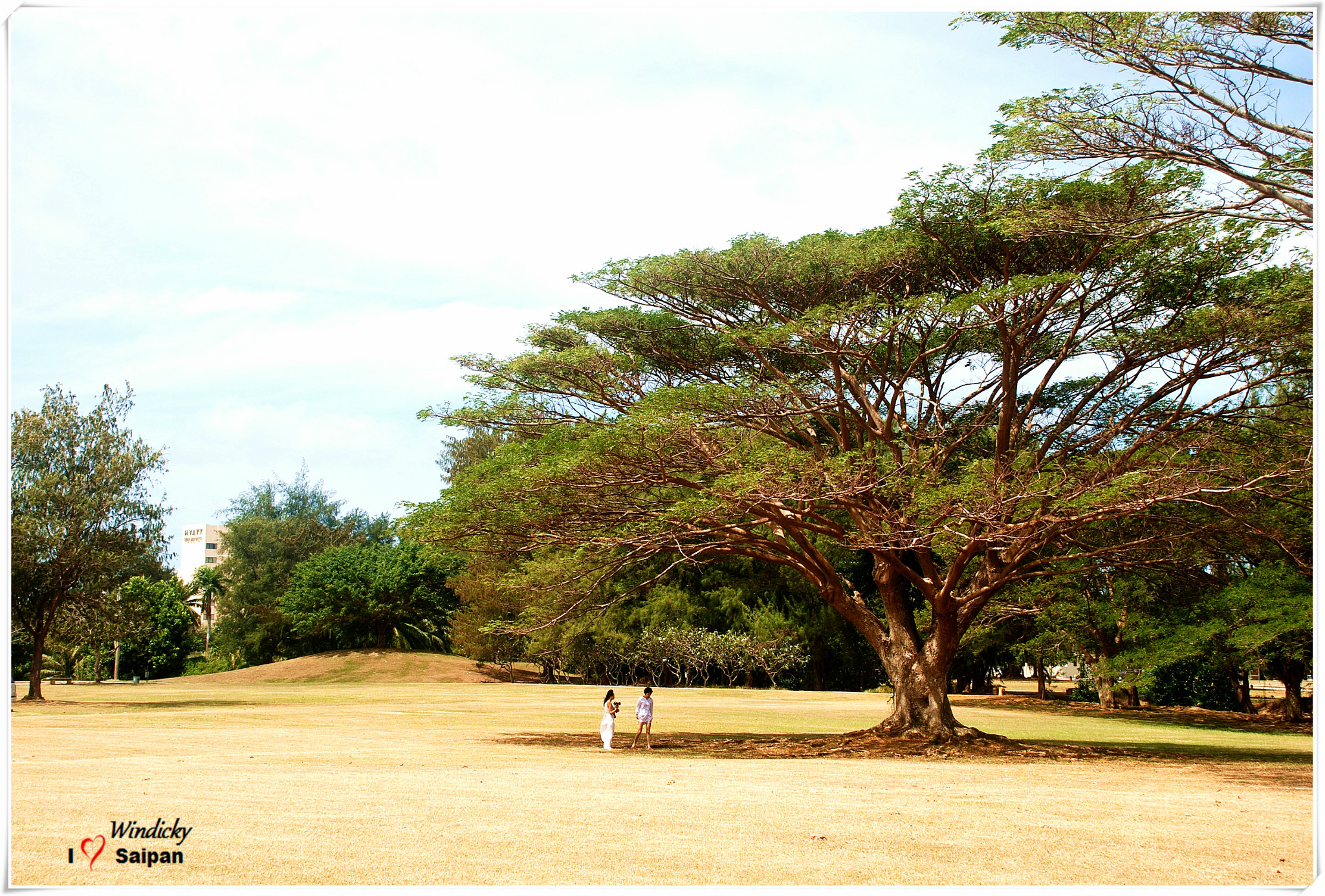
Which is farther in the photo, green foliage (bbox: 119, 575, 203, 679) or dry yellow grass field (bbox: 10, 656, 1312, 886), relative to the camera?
green foliage (bbox: 119, 575, 203, 679)

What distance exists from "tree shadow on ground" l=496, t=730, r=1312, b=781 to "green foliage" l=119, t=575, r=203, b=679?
40.4 metres

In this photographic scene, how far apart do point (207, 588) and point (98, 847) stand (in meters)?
61.7

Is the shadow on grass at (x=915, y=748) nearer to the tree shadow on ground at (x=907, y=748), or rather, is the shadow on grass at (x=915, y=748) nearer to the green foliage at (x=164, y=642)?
the tree shadow on ground at (x=907, y=748)

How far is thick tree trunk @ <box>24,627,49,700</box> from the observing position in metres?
29.4

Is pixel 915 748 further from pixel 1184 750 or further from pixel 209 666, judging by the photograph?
pixel 209 666

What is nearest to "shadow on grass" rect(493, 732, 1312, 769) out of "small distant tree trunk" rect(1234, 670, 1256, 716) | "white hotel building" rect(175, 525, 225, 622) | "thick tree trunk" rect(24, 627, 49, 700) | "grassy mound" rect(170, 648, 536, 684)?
"small distant tree trunk" rect(1234, 670, 1256, 716)

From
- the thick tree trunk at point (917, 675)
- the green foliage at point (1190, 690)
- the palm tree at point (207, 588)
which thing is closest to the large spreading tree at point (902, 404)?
the thick tree trunk at point (917, 675)

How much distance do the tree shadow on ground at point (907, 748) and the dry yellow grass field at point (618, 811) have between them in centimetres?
18

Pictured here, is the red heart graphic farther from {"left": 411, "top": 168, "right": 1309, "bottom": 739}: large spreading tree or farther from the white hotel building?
the white hotel building

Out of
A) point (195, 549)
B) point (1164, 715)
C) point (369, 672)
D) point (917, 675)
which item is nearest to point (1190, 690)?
point (1164, 715)

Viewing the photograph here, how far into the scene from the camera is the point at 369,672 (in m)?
47.8

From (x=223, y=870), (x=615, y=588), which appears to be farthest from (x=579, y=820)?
(x=615, y=588)

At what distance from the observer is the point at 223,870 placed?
21.9 feet

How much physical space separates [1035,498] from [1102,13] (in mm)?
6534
